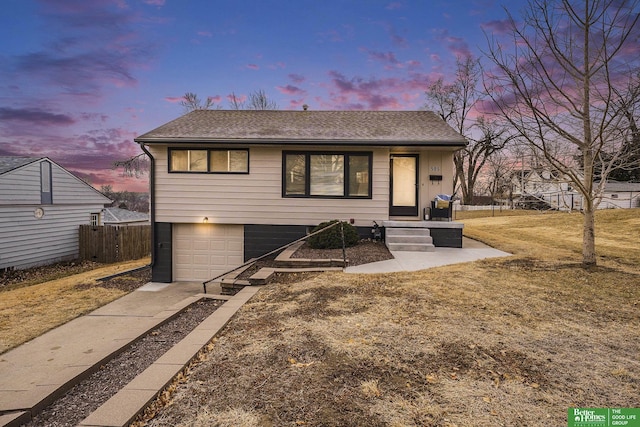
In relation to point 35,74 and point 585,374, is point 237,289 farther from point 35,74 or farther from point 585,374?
point 35,74

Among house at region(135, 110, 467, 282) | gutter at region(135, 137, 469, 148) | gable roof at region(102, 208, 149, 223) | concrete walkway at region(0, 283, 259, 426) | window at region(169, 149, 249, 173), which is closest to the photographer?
concrete walkway at region(0, 283, 259, 426)

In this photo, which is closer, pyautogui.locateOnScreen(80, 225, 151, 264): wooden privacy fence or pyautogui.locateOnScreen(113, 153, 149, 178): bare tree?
pyautogui.locateOnScreen(113, 153, 149, 178): bare tree

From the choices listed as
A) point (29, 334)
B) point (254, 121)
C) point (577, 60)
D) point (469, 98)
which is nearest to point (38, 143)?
point (254, 121)

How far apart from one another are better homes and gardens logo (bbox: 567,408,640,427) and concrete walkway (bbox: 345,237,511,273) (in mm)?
4255

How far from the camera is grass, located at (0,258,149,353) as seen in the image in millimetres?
5489

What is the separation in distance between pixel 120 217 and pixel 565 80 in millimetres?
25942

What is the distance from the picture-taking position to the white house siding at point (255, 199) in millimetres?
10258

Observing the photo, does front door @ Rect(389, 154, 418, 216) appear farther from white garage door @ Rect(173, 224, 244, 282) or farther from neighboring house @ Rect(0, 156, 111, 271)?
neighboring house @ Rect(0, 156, 111, 271)

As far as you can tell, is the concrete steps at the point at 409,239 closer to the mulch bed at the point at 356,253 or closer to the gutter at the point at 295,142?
the mulch bed at the point at 356,253

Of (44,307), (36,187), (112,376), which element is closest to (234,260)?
(44,307)

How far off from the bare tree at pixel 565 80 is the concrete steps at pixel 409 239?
3.46 m

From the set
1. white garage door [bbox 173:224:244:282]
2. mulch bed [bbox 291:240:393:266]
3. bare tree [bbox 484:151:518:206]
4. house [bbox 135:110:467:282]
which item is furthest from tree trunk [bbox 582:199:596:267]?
white garage door [bbox 173:224:244:282]

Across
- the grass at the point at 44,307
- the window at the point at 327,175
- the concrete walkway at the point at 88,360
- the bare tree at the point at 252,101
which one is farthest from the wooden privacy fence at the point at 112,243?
the bare tree at the point at 252,101

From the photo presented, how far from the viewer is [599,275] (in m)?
6.68
